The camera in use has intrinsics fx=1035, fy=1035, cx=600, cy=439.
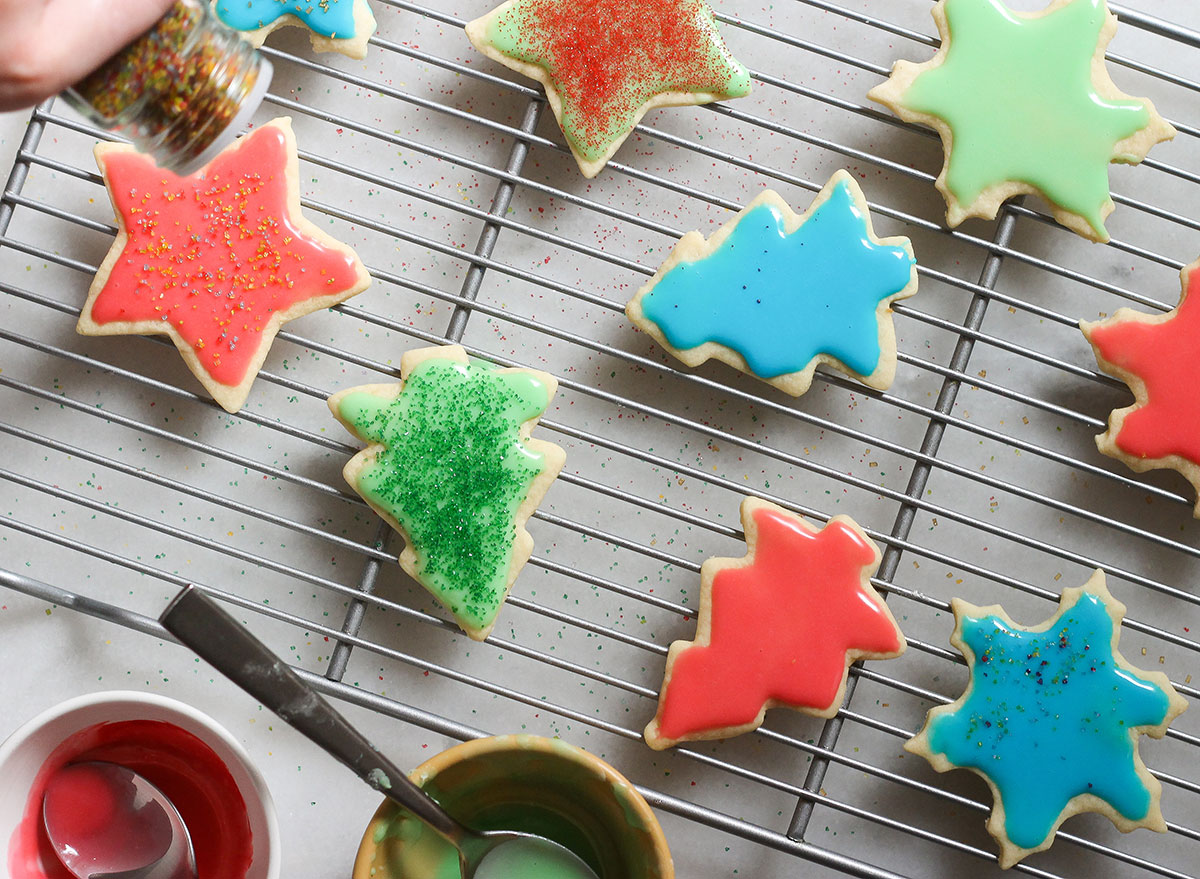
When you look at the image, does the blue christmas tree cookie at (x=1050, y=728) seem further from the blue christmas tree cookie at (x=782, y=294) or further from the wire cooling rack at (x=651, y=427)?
the blue christmas tree cookie at (x=782, y=294)

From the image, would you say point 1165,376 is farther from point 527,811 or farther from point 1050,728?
point 527,811

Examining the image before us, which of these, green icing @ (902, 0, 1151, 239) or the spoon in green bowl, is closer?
the spoon in green bowl

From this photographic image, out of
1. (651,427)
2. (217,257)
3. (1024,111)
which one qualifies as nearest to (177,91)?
(217,257)

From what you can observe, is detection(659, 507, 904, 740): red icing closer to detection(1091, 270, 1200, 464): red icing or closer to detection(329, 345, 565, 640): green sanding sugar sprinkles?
detection(329, 345, 565, 640): green sanding sugar sprinkles

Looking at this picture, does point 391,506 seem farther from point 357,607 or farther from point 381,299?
point 381,299

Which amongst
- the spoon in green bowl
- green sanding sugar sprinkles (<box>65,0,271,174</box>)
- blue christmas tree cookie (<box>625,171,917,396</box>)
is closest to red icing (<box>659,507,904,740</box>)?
blue christmas tree cookie (<box>625,171,917,396</box>)

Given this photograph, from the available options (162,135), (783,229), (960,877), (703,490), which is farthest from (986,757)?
(162,135)

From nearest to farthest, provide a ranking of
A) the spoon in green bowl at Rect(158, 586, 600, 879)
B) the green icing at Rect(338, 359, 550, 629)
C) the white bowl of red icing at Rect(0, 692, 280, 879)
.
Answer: the spoon in green bowl at Rect(158, 586, 600, 879)
the white bowl of red icing at Rect(0, 692, 280, 879)
the green icing at Rect(338, 359, 550, 629)
